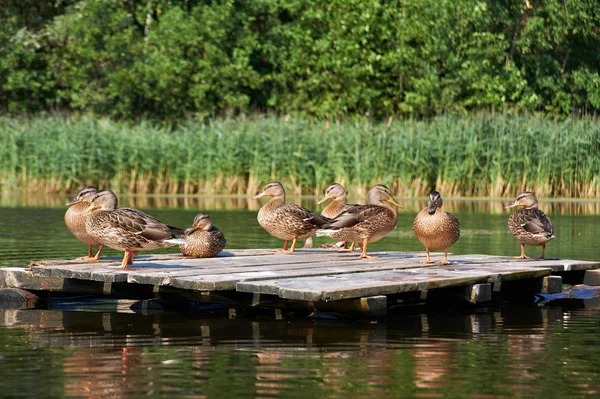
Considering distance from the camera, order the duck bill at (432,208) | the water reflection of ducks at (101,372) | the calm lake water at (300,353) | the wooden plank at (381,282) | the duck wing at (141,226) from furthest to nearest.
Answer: the duck bill at (432,208) < the duck wing at (141,226) < the wooden plank at (381,282) < the calm lake water at (300,353) < the water reflection of ducks at (101,372)

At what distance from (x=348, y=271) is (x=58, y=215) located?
14476 mm

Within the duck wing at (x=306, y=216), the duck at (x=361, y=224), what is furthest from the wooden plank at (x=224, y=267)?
the duck wing at (x=306, y=216)

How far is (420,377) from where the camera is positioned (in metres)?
8.84

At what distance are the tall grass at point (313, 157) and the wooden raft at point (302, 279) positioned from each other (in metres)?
16.4

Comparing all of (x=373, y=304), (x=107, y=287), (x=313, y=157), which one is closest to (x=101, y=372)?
(x=373, y=304)

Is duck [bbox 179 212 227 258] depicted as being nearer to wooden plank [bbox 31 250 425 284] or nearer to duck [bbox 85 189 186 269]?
wooden plank [bbox 31 250 425 284]

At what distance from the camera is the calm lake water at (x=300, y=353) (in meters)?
8.45

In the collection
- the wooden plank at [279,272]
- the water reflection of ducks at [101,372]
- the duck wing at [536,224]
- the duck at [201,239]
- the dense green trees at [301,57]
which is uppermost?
the dense green trees at [301,57]

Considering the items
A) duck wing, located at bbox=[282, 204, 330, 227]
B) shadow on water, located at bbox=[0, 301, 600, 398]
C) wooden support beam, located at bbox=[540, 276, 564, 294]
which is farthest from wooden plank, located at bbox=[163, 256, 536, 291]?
duck wing, located at bbox=[282, 204, 330, 227]

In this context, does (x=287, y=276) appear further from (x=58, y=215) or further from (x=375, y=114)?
(x=375, y=114)

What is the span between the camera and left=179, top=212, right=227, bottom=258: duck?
45.2 feet

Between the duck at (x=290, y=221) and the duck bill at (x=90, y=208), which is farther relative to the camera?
the duck at (x=290, y=221)

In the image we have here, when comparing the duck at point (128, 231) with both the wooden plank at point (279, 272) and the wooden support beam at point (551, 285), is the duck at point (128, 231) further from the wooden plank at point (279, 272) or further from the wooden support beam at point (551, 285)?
the wooden support beam at point (551, 285)

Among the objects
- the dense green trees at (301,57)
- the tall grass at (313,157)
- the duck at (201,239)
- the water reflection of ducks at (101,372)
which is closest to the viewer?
the water reflection of ducks at (101,372)
